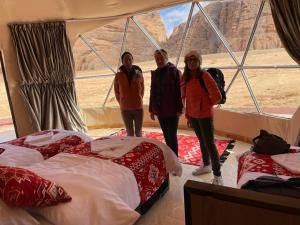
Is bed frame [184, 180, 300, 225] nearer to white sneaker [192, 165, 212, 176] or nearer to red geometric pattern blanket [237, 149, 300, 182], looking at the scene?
red geometric pattern blanket [237, 149, 300, 182]

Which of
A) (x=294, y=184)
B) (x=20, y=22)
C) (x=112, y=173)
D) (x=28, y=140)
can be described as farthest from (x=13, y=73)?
(x=294, y=184)

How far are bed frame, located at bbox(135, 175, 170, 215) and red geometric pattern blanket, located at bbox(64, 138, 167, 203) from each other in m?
0.09

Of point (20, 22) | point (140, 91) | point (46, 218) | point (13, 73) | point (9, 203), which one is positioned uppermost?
point (20, 22)

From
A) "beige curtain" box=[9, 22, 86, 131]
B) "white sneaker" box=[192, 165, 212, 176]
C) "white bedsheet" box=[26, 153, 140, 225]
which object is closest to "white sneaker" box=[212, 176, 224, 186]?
"white sneaker" box=[192, 165, 212, 176]

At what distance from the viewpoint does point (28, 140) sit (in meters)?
3.26

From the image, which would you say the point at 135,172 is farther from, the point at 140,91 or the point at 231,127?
the point at 231,127

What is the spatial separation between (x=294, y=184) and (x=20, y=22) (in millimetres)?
4641

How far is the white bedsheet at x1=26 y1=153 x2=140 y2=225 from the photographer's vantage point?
1808mm

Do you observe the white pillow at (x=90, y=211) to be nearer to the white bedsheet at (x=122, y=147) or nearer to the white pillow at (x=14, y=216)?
the white pillow at (x=14, y=216)

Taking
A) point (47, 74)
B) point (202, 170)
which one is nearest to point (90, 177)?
point (202, 170)

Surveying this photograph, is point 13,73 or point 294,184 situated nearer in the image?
point 294,184

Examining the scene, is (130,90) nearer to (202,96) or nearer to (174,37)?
(202,96)

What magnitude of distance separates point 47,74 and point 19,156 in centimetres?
251

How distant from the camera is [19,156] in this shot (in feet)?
9.20
